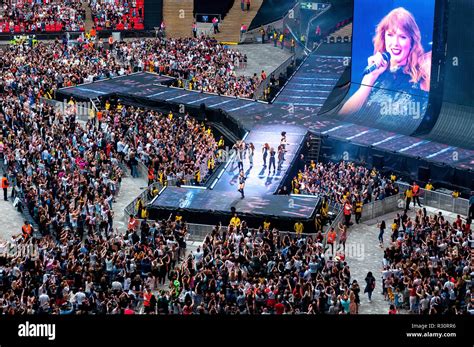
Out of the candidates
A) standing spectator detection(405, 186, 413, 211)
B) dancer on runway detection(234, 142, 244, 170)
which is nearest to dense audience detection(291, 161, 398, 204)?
standing spectator detection(405, 186, 413, 211)

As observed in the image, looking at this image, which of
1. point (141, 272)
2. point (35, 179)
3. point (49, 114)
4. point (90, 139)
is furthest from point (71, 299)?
point (49, 114)

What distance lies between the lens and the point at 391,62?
1852 inches

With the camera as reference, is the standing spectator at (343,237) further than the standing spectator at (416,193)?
No

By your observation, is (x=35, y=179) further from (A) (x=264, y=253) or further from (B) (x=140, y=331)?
(B) (x=140, y=331)

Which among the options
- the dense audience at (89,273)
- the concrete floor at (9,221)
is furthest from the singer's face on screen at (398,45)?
the concrete floor at (9,221)

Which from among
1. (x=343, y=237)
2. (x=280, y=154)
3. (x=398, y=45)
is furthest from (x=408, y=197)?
(x=398, y=45)

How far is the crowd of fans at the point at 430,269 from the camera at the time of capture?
1045 inches

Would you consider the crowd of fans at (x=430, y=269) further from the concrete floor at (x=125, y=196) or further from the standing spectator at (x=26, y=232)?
the standing spectator at (x=26, y=232)

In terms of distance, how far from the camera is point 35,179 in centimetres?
3869

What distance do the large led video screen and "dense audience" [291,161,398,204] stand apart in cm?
561

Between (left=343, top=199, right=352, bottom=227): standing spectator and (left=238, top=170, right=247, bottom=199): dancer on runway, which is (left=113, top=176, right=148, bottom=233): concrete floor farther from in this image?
(left=343, top=199, right=352, bottom=227): standing spectator

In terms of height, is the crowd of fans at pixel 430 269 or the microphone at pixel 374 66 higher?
the microphone at pixel 374 66

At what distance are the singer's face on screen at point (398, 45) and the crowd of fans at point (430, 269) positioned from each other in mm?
14803

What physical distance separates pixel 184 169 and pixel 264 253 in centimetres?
1298
